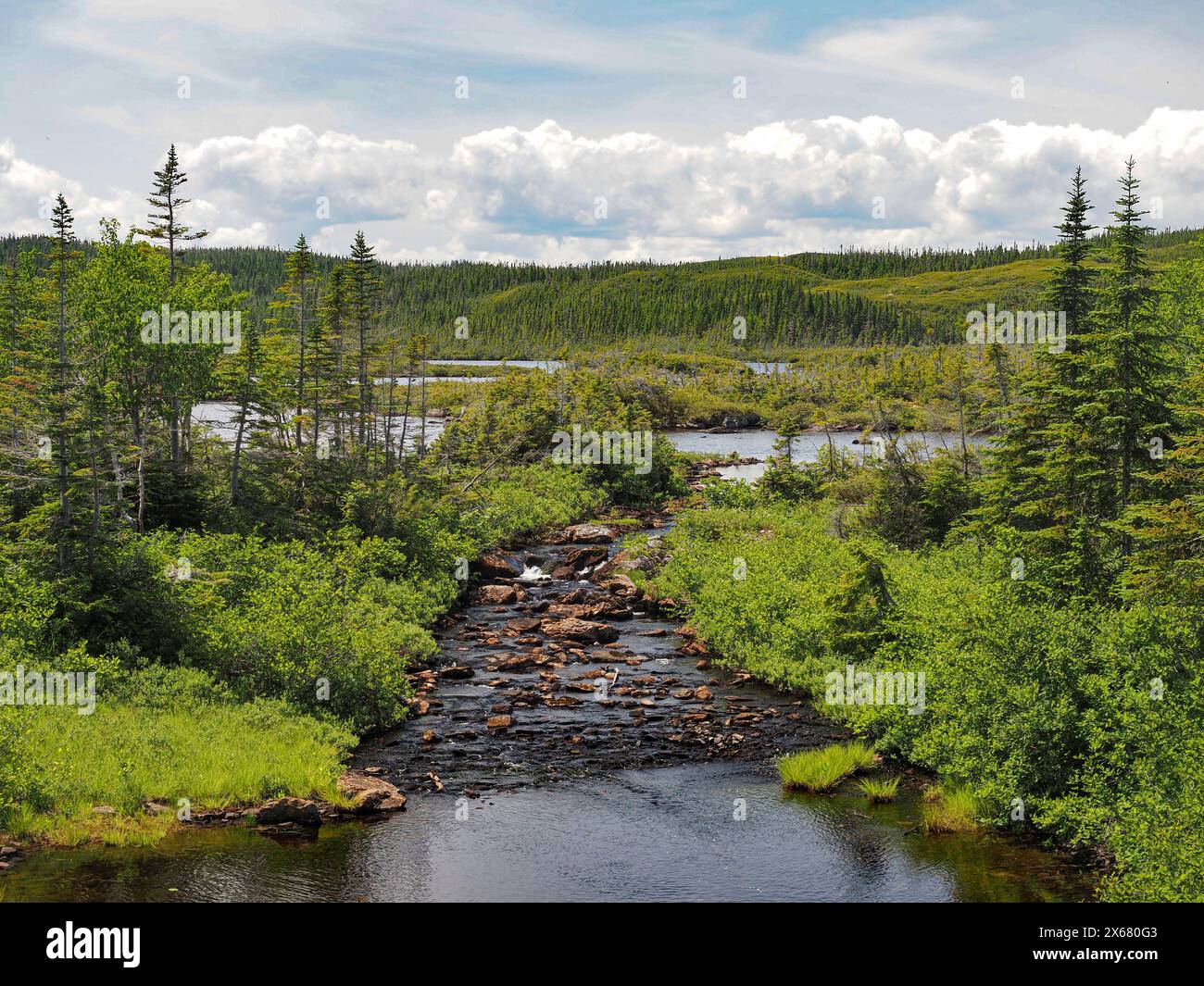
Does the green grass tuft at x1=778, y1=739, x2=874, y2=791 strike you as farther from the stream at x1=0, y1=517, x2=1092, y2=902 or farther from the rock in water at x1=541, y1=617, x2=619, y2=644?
the rock in water at x1=541, y1=617, x2=619, y2=644

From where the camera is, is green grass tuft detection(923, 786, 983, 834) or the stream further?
green grass tuft detection(923, 786, 983, 834)

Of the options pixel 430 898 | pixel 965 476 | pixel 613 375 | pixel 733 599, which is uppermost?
pixel 613 375

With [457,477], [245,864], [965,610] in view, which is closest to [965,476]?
[965,610]

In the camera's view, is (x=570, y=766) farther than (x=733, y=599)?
No

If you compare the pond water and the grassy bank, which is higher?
the pond water

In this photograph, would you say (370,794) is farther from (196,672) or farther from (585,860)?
(196,672)

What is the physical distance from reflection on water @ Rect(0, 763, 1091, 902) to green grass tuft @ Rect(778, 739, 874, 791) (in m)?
0.83

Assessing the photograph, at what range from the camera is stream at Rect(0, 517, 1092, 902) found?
17625mm

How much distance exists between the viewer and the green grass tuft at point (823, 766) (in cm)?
2295

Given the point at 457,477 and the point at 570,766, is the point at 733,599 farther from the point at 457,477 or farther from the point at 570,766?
the point at 457,477

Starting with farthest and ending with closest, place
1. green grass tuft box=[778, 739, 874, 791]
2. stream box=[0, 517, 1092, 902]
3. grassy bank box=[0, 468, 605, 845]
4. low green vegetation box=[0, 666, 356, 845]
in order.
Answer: green grass tuft box=[778, 739, 874, 791] < grassy bank box=[0, 468, 605, 845] < low green vegetation box=[0, 666, 356, 845] < stream box=[0, 517, 1092, 902]

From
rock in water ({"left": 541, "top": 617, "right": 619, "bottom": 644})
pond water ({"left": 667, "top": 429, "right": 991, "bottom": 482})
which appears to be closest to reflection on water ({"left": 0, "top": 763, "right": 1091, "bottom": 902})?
rock in water ({"left": 541, "top": 617, "right": 619, "bottom": 644})

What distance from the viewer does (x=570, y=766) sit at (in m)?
24.0

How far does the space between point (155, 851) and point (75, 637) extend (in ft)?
30.6
